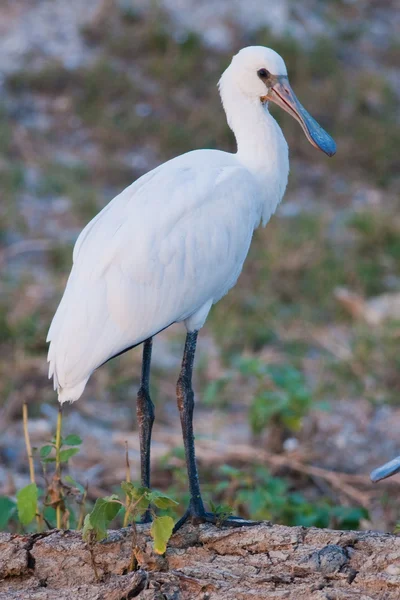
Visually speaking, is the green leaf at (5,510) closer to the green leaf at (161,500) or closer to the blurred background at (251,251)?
the blurred background at (251,251)

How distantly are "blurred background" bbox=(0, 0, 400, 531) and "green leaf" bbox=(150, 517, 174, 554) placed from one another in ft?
4.60

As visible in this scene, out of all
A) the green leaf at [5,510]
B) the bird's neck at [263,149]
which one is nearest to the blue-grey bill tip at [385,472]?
the bird's neck at [263,149]

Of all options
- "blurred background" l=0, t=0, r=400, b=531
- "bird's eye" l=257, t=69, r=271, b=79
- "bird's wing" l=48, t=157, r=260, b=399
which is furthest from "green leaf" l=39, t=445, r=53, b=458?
"bird's eye" l=257, t=69, r=271, b=79

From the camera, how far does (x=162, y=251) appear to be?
14.6 feet

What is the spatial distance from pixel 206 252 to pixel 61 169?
6255mm

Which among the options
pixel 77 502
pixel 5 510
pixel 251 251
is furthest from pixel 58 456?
pixel 251 251

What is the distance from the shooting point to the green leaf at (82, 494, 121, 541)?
363 cm

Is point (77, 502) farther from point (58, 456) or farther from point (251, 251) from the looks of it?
point (251, 251)

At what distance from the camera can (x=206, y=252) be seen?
4.56 metres

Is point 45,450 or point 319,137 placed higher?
point 319,137

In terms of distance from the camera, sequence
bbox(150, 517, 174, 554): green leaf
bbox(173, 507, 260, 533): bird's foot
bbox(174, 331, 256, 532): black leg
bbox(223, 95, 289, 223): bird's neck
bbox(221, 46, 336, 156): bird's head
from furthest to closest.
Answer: bbox(221, 46, 336, 156): bird's head → bbox(223, 95, 289, 223): bird's neck → bbox(174, 331, 256, 532): black leg → bbox(173, 507, 260, 533): bird's foot → bbox(150, 517, 174, 554): green leaf

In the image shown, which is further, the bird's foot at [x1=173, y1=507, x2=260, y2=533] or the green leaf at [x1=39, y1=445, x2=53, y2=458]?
the green leaf at [x1=39, y1=445, x2=53, y2=458]

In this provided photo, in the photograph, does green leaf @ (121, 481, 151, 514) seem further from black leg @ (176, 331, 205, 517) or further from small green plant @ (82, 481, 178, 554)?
black leg @ (176, 331, 205, 517)

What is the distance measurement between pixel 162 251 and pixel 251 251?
5195mm
